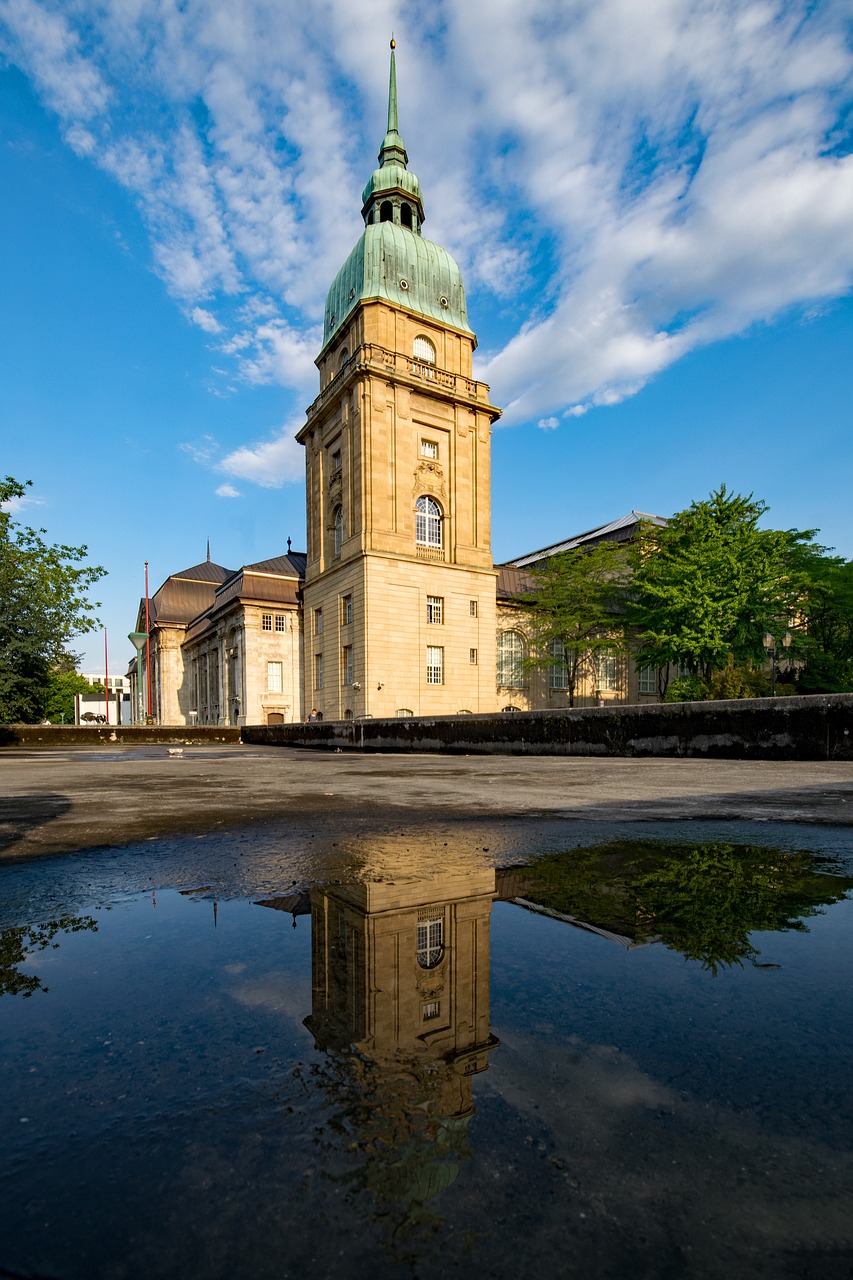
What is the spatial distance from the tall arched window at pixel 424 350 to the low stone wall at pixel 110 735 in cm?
2497

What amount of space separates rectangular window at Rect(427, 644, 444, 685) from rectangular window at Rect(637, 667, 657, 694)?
19.3 metres

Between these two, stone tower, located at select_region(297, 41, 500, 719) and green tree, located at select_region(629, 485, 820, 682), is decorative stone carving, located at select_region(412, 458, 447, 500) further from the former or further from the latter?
green tree, located at select_region(629, 485, 820, 682)

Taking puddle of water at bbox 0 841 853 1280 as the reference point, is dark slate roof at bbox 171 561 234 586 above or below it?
above

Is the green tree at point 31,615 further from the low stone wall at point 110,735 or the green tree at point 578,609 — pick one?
the green tree at point 578,609

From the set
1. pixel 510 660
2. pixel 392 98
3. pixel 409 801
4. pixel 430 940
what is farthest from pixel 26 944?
pixel 392 98

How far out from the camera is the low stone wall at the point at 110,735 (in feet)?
88.2

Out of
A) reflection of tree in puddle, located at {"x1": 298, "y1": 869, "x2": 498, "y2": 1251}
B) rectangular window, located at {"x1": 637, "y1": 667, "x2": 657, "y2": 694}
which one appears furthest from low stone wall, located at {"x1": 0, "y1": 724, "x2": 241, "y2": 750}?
rectangular window, located at {"x1": 637, "y1": 667, "x2": 657, "y2": 694}

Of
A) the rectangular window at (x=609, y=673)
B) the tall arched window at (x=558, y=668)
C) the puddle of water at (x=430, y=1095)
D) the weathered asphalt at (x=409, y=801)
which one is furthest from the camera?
the rectangular window at (x=609, y=673)

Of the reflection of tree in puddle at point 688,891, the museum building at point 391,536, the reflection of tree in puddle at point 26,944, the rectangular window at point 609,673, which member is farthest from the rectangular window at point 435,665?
the reflection of tree in puddle at point 26,944

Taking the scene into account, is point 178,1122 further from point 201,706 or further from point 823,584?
point 201,706

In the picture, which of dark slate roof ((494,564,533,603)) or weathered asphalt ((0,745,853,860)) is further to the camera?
dark slate roof ((494,564,533,603))

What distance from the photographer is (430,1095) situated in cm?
112

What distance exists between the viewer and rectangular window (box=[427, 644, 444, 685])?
35312 millimetres

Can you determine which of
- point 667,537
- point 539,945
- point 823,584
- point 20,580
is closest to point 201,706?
point 20,580
